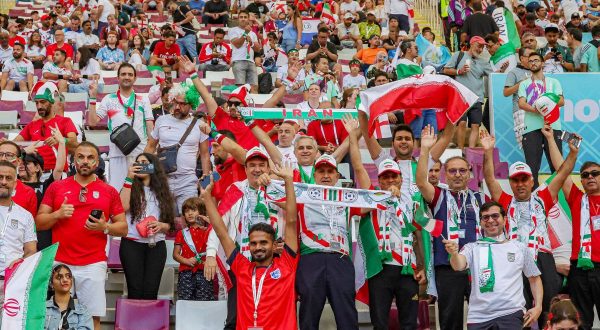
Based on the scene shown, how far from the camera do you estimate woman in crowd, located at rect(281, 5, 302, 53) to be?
20969mm

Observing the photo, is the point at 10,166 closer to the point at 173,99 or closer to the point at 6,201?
the point at 6,201

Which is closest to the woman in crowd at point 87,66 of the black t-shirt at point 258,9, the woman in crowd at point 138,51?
the woman in crowd at point 138,51

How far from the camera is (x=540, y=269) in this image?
9859 mm

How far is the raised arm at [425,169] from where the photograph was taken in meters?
9.64

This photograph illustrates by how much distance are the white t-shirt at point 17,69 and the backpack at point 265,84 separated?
11.9 feet

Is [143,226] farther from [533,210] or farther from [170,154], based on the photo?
[533,210]

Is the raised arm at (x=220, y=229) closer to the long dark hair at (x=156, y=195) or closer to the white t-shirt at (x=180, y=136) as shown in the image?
the long dark hair at (x=156, y=195)

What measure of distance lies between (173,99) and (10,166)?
3.12m

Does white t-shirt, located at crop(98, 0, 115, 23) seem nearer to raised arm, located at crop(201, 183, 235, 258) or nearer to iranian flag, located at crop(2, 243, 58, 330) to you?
raised arm, located at crop(201, 183, 235, 258)

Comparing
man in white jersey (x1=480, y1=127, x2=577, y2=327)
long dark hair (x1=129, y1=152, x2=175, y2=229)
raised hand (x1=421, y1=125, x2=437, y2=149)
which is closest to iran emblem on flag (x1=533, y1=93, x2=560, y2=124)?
man in white jersey (x1=480, y1=127, x2=577, y2=327)

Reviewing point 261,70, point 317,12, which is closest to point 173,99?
point 261,70

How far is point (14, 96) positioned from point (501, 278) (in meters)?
10.0

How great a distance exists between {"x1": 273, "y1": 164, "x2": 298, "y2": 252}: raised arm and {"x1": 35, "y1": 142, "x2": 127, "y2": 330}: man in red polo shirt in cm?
150

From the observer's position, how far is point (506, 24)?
1858 centimetres
